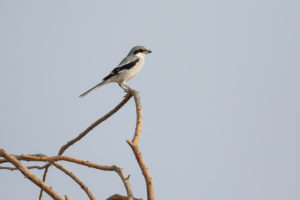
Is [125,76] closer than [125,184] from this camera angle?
No

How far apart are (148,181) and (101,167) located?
0.57m

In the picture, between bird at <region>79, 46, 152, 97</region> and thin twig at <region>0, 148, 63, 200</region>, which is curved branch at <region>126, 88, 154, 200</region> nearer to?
thin twig at <region>0, 148, 63, 200</region>

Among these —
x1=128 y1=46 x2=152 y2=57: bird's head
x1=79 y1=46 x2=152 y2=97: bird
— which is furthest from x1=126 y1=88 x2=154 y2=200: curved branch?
x1=128 y1=46 x2=152 y2=57: bird's head

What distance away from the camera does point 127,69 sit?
355 inches

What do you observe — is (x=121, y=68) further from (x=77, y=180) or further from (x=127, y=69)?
(x=77, y=180)

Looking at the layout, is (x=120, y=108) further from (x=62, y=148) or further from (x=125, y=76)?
(x=125, y=76)

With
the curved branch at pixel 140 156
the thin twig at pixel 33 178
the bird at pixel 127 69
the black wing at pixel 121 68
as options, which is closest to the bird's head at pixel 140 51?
the bird at pixel 127 69

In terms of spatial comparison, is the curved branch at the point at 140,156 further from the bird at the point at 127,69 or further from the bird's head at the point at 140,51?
the bird's head at the point at 140,51

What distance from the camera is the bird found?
29.0 feet

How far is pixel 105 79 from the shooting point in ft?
29.0

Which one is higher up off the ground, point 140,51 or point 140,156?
point 140,51

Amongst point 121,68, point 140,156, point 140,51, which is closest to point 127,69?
point 121,68

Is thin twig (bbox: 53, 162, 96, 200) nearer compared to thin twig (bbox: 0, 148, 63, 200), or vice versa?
thin twig (bbox: 0, 148, 63, 200)

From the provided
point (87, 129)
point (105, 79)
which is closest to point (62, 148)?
point (87, 129)
